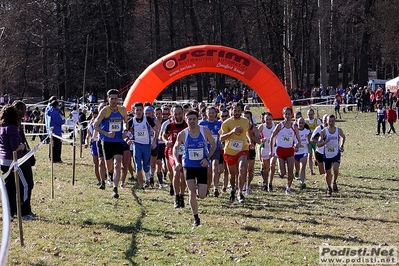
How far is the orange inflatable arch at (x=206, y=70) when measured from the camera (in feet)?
84.9

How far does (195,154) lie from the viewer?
980cm

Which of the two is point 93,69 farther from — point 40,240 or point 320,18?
point 40,240

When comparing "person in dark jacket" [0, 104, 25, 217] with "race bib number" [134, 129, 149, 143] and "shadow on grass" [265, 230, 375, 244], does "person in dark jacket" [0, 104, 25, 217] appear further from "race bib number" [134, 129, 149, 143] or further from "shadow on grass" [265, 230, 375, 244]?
"shadow on grass" [265, 230, 375, 244]

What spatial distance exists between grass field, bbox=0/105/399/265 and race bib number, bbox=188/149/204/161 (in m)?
1.09

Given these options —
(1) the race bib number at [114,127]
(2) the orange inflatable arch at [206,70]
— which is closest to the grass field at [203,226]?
(1) the race bib number at [114,127]

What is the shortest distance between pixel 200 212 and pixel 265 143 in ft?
12.3

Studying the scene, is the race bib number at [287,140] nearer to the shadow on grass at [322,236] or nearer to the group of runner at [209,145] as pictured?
the group of runner at [209,145]

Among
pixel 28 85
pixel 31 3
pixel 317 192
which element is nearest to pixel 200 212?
pixel 317 192

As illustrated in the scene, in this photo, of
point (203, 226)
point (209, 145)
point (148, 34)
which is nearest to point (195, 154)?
point (203, 226)

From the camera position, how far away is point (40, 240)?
333 inches

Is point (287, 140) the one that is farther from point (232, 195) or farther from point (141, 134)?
point (141, 134)

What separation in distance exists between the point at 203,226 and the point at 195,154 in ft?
3.81

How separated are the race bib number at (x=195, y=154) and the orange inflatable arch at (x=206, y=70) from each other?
16.2 metres

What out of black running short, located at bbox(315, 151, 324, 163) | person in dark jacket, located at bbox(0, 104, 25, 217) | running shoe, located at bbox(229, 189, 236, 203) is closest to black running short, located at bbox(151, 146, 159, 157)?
running shoe, located at bbox(229, 189, 236, 203)
